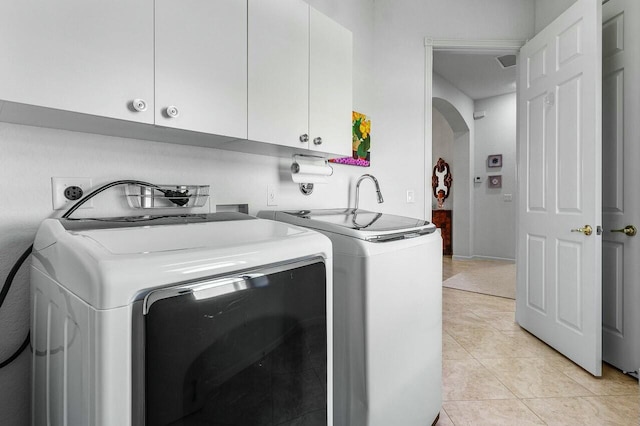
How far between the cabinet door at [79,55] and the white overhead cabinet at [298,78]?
421 millimetres

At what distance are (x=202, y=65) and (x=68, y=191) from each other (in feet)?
2.06

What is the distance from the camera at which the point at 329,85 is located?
174 centimetres

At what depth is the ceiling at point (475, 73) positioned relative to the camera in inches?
180

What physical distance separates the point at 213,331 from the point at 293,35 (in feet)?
4.26

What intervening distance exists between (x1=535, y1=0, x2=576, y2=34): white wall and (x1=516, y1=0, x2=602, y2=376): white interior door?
22cm

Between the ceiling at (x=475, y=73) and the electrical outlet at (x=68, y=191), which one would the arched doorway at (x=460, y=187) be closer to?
the ceiling at (x=475, y=73)

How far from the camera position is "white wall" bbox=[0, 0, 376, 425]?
3.56 feet

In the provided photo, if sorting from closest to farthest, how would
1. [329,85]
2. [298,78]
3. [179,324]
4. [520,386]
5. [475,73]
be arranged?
[179,324]
[298,78]
[329,85]
[520,386]
[475,73]

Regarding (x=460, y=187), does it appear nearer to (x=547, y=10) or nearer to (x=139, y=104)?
(x=547, y=10)

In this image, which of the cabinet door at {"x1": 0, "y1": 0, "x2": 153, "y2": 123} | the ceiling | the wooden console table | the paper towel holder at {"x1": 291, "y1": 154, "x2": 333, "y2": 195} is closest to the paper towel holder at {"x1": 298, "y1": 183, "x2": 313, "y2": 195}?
the paper towel holder at {"x1": 291, "y1": 154, "x2": 333, "y2": 195}

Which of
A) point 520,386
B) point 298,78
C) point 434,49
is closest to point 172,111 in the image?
point 298,78

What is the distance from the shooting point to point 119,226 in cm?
105

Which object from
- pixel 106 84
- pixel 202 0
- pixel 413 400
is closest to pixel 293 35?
pixel 202 0

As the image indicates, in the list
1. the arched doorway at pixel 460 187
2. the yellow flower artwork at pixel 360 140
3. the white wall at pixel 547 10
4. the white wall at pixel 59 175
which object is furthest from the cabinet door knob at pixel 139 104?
the arched doorway at pixel 460 187
